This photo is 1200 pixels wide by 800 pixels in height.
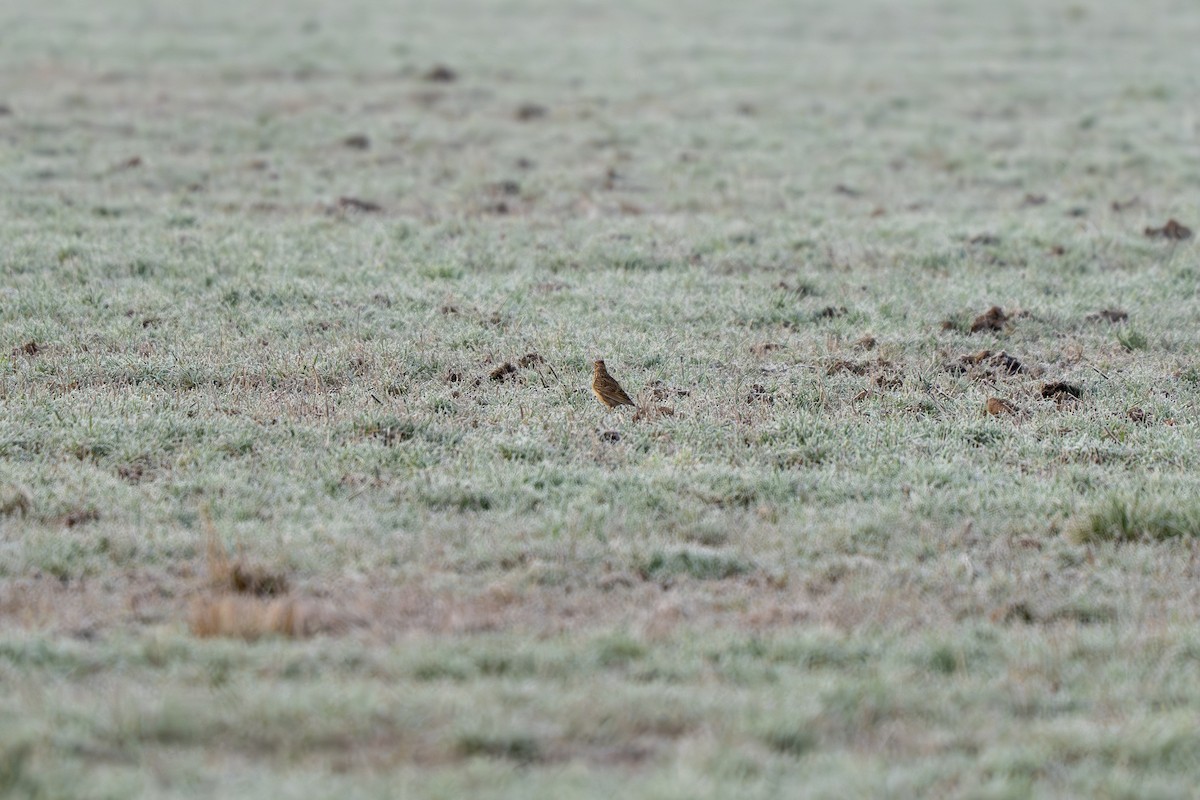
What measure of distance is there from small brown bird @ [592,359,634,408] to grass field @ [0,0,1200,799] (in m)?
0.10

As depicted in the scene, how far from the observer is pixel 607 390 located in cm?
839

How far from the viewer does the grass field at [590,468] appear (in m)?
4.66

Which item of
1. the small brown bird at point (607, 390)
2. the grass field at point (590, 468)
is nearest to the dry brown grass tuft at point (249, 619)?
the grass field at point (590, 468)

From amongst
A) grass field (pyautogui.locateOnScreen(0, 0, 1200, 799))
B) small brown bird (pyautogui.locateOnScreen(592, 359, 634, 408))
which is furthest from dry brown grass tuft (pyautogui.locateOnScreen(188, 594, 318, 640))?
small brown bird (pyautogui.locateOnScreen(592, 359, 634, 408))

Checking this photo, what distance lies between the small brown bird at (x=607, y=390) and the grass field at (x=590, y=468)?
4.1 inches

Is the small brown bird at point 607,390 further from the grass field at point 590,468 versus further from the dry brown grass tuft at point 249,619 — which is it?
the dry brown grass tuft at point 249,619

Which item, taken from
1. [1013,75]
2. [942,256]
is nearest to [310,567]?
[942,256]

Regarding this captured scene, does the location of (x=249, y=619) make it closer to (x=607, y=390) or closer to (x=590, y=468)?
(x=590, y=468)

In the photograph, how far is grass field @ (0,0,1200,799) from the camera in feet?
15.3

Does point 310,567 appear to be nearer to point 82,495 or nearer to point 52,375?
point 82,495

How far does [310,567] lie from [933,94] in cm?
1878

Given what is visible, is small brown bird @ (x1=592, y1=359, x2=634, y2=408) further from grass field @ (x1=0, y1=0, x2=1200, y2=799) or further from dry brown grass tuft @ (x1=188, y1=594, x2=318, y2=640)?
dry brown grass tuft @ (x1=188, y1=594, x2=318, y2=640)

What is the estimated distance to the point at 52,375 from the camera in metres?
8.73

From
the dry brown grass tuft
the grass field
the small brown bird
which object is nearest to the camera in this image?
the grass field
